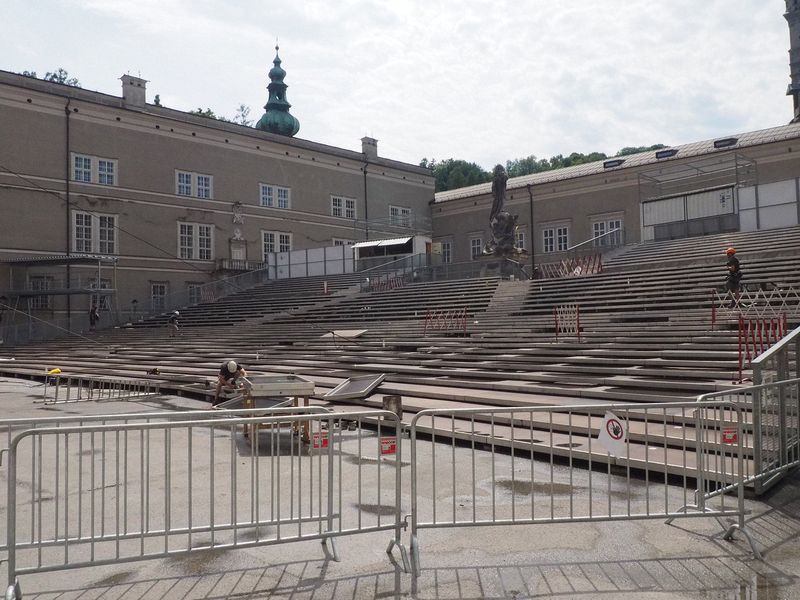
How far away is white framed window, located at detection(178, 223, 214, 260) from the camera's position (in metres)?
43.1

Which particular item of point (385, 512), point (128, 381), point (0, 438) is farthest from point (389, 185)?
point (385, 512)

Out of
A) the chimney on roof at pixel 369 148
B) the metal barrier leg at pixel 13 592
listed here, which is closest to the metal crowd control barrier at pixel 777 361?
the metal barrier leg at pixel 13 592

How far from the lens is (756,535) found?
5617 mm

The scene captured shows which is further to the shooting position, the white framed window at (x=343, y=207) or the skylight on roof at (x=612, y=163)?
the white framed window at (x=343, y=207)

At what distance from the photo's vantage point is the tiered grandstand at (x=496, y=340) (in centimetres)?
1327

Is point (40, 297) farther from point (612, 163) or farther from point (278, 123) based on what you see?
point (612, 163)

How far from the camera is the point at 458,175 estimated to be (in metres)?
81.5

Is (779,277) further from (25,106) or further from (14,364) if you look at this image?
(25,106)

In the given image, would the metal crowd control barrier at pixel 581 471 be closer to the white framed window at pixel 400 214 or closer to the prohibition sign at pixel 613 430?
the prohibition sign at pixel 613 430

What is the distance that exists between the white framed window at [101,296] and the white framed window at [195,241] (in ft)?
16.3

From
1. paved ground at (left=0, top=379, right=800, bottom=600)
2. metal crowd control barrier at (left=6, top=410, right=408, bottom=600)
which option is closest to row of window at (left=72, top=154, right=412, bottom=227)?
metal crowd control barrier at (left=6, top=410, right=408, bottom=600)

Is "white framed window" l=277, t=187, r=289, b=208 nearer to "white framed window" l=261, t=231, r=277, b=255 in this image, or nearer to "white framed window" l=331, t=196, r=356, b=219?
"white framed window" l=261, t=231, r=277, b=255

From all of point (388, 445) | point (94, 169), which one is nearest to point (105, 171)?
point (94, 169)

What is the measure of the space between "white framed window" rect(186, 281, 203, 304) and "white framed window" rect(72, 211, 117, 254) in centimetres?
501
